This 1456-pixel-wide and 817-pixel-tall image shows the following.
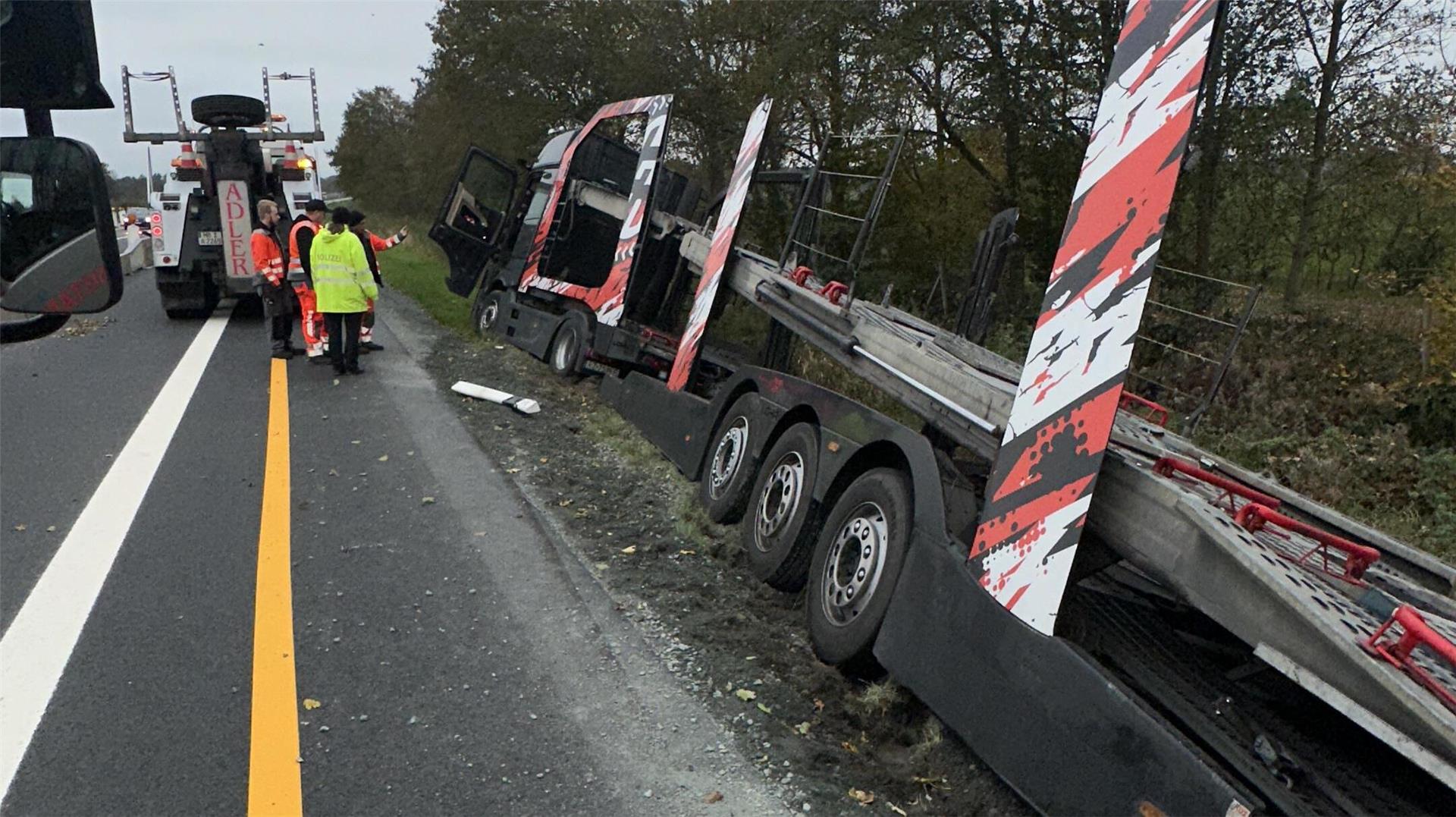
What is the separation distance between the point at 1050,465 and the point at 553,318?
25.1ft

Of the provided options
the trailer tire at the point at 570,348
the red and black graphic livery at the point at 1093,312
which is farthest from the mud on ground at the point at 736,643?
the trailer tire at the point at 570,348

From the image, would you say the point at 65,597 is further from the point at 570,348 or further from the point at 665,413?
the point at 570,348

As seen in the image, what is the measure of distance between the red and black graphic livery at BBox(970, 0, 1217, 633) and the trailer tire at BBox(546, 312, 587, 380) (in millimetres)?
6408

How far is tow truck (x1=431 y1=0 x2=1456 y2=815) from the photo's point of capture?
273cm

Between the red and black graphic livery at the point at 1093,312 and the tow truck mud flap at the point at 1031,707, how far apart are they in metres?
0.12

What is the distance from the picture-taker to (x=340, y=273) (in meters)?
9.71

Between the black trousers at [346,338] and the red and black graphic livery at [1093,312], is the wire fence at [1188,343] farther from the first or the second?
the black trousers at [346,338]

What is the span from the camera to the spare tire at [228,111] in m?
12.9

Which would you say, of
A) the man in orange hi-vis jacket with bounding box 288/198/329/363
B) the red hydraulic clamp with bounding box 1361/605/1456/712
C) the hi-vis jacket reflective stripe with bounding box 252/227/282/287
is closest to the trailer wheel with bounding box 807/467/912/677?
the red hydraulic clamp with bounding box 1361/605/1456/712

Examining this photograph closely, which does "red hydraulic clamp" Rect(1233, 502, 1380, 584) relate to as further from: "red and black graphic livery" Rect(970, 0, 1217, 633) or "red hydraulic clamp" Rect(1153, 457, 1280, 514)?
"red and black graphic livery" Rect(970, 0, 1217, 633)

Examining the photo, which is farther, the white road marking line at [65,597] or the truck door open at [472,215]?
the truck door open at [472,215]

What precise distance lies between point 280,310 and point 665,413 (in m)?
5.45

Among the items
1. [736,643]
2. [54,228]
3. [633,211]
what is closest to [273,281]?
[633,211]

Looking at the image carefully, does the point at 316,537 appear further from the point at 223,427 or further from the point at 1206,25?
the point at 1206,25
